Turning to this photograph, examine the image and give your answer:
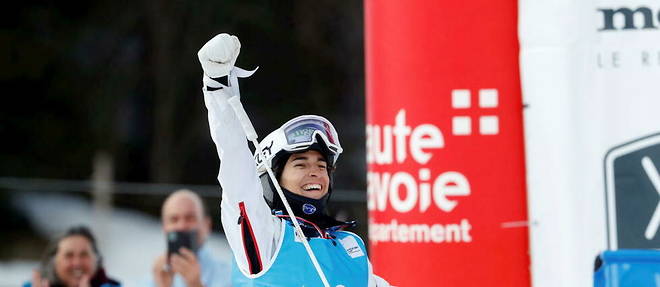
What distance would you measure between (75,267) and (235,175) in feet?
10.7

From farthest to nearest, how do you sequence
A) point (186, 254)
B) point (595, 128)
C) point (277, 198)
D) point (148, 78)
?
point (148, 78), point (186, 254), point (595, 128), point (277, 198)

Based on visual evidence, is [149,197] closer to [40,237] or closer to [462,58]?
[40,237]

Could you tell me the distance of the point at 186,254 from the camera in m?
6.57

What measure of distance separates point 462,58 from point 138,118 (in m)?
9.38

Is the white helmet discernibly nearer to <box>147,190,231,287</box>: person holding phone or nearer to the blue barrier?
the blue barrier

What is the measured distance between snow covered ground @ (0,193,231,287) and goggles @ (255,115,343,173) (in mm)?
5250

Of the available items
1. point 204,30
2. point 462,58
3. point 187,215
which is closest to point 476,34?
point 462,58

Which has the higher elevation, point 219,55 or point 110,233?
point 110,233

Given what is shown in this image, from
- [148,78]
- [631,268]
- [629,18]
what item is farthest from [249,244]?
[148,78]

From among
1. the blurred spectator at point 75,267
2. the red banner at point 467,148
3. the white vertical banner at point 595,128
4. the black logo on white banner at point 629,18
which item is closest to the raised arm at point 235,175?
the red banner at point 467,148

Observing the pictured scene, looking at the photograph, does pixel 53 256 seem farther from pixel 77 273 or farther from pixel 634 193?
pixel 634 193

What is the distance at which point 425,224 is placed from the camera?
438 cm

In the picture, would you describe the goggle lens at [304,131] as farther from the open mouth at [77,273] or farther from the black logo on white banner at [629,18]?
the open mouth at [77,273]

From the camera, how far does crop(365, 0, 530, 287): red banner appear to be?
4.35 meters
